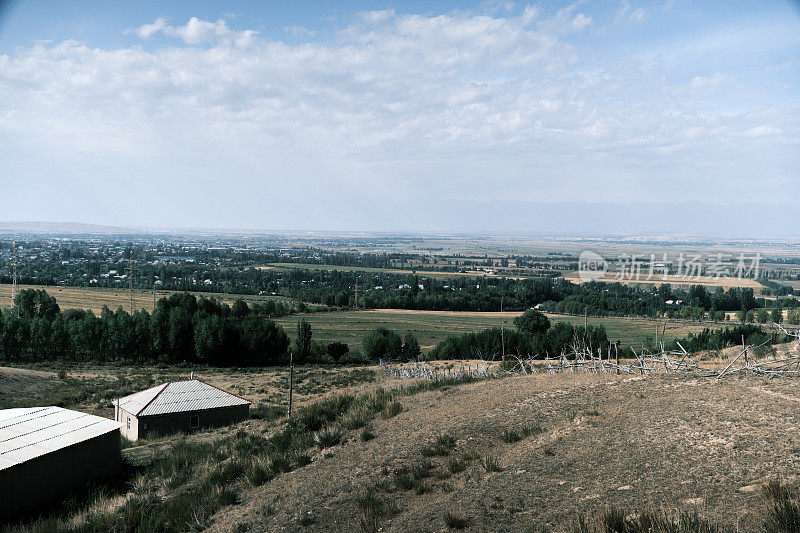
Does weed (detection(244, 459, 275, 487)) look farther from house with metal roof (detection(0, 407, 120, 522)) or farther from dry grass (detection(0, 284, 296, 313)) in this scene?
dry grass (detection(0, 284, 296, 313))

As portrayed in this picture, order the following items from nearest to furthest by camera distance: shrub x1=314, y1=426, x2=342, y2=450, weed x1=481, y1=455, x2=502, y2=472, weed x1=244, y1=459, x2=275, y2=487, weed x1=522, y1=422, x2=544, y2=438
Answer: weed x1=481, y1=455, x2=502, y2=472 < weed x1=522, y1=422, x2=544, y2=438 < weed x1=244, y1=459, x2=275, y2=487 < shrub x1=314, y1=426, x2=342, y2=450

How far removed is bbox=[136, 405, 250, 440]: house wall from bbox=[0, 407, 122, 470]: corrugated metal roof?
4.84 metres

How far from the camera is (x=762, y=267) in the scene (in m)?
70.4

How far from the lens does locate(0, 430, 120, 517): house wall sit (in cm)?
1103

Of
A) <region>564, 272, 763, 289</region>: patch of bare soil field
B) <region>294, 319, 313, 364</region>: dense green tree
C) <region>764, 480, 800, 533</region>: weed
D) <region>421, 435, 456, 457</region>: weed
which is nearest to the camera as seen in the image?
→ <region>764, 480, 800, 533</region>: weed

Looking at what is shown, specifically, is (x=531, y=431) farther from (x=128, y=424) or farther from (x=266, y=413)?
(x=128, y=424)

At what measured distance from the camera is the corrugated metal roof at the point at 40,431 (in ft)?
39.6

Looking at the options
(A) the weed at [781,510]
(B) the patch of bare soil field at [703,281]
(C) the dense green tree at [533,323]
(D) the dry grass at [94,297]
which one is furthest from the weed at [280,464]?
(D) the dry grass at [94,297]

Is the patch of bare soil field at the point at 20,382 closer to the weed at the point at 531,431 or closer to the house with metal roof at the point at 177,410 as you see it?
the house with metal roof at the point at 177,410

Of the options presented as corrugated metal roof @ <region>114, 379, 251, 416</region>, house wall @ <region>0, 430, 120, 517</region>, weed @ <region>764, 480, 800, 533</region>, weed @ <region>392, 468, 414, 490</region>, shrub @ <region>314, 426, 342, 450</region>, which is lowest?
corrugated metal roof @ <region>114, 379, 251, 416</region>

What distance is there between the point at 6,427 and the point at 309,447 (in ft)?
29.1

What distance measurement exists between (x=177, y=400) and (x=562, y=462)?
19.2 metres

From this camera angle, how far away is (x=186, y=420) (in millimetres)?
21859

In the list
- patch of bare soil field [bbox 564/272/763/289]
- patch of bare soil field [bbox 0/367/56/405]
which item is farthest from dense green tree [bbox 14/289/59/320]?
patch of bare soil field [bbox 564/272/763/289]
